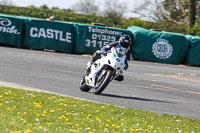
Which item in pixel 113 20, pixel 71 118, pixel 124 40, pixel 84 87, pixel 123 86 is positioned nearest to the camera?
pixel 71 118

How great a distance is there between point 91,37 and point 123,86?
41.5 ft

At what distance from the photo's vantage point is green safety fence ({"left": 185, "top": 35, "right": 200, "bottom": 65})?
96.8 feet

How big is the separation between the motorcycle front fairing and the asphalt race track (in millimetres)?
A: 442

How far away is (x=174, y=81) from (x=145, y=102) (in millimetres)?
7288

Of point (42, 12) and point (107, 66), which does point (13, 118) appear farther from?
point (42, 12)

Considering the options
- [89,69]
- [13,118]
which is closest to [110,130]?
[13,118]

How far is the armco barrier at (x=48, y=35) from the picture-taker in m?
27.8

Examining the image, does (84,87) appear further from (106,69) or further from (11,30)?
(11,30)

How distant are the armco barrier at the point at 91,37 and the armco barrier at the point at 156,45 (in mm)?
1271

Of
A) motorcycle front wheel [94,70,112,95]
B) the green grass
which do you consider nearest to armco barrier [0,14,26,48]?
motorcycle front wheel [94,70,112,95]

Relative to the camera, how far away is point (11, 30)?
2755 centimetres

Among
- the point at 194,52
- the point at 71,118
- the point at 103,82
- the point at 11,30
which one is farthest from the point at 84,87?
the point at 194,52

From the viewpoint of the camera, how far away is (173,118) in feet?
34.6

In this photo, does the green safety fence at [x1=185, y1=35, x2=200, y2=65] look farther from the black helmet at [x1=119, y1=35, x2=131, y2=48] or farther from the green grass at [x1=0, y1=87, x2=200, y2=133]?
the green grass at [x1=0, y1=87, x2=200, y2=133]
